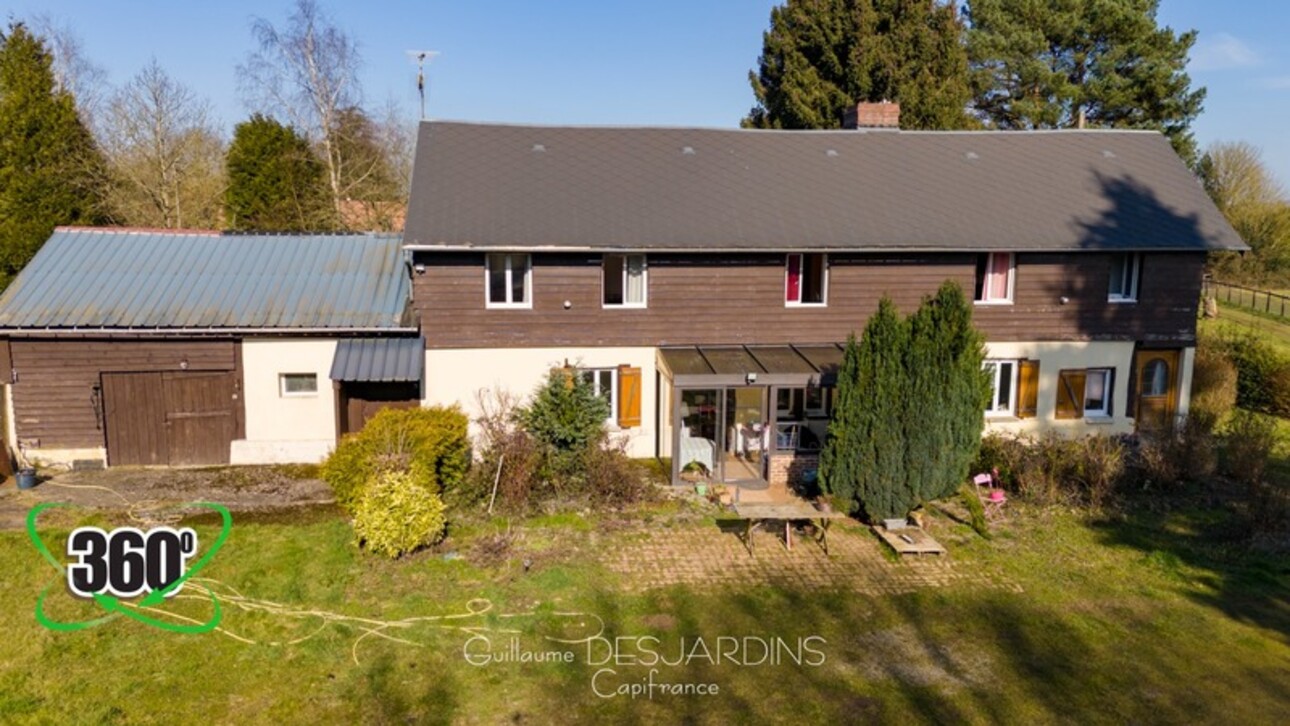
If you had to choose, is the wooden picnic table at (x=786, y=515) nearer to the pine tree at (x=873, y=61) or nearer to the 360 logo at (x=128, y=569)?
the 360 logo at (x=128, y=569)

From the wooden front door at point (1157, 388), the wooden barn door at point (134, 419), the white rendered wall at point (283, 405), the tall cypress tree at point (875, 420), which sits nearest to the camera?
the tall cypress tree at point (875, 420)

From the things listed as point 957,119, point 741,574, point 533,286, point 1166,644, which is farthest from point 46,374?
point 957,119

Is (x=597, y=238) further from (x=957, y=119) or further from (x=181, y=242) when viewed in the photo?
Result: (x=957, y=119)

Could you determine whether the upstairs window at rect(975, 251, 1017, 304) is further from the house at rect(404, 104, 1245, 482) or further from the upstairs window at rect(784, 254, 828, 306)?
the upstairs window at rect(784, 254, 828, 306)

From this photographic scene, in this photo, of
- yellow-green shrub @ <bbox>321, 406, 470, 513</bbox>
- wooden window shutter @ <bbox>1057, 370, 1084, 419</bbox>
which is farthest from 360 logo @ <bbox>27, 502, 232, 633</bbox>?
wooden window shutter @ <bbox>1057, 370, 1084, 419</bbox>

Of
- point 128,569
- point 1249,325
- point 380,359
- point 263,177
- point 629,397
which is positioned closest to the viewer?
point 128,569

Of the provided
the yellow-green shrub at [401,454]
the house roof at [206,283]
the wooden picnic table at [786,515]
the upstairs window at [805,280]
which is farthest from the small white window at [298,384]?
the upstairs window at [805,280]

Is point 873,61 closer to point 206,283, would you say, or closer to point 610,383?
point 610,383

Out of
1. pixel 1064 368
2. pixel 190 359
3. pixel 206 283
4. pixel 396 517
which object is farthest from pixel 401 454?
pixel 1064 368
